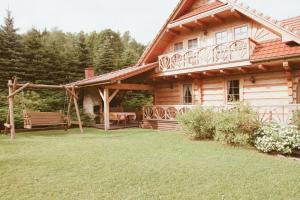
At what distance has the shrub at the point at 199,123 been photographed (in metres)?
10.5

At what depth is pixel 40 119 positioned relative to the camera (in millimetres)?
13680

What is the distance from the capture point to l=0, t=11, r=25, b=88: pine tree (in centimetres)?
2166

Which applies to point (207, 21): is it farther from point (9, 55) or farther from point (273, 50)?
point (9, 55)

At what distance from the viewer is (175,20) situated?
49.5 ft

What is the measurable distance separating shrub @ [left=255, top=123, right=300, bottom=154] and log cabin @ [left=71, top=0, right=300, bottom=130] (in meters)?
1.62

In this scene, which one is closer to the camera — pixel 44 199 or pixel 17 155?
pixel 44 199

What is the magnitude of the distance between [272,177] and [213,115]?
184 inches

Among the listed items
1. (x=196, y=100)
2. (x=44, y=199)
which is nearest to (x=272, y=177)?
(x=44, y=199)

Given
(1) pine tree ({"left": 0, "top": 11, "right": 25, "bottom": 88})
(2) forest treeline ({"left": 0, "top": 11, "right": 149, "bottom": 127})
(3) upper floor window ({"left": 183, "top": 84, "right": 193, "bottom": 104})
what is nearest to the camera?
(3) upper floor window ({"left": 183, "top": 84, "right": 193, "bottom": 104})

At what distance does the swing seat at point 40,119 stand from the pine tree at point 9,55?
9804 millimetres

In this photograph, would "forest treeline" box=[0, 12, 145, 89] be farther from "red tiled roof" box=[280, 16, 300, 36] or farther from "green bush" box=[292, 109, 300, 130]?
"green bush" box=[292, 109, 300, 130]

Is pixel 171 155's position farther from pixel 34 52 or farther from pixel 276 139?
pixel 34 52

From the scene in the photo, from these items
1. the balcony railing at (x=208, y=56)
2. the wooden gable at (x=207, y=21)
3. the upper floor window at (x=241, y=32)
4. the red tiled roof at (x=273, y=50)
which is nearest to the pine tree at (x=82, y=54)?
the wooden gable at (x=207, y=21)

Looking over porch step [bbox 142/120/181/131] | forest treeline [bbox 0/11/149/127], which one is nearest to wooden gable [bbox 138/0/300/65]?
porch step [bbox 142/120/181/131]
